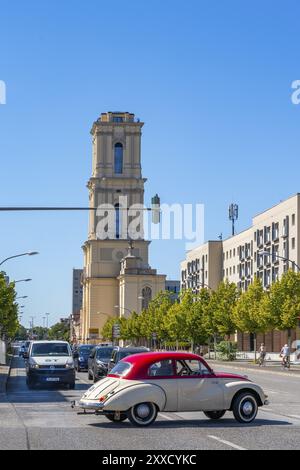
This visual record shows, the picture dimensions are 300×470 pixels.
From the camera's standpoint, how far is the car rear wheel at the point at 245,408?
1936cm

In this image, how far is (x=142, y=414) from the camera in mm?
18500

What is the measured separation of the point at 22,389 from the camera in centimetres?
3469

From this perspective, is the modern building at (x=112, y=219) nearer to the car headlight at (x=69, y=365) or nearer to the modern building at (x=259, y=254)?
the modern building at (x=259, y=254)

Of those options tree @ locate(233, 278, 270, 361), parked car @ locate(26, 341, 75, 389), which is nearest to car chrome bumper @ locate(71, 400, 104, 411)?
parked car @ locate(26, 341, 75, 389)

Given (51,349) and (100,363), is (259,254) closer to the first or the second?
(100,363)

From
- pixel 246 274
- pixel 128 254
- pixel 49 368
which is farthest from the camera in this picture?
pixel 128 254

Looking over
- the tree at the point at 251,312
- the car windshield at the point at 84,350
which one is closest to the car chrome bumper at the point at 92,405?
the car windshield at the point at 84,350

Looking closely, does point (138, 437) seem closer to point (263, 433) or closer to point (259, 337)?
point (263, 433)

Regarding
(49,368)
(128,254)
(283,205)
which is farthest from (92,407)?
(128,254)

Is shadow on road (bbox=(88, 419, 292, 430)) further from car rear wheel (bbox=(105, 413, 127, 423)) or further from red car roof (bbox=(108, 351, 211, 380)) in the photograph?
red car roof (bbox=(108, 351, 211, 380))

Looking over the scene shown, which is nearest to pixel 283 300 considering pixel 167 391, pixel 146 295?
pixel 167 391

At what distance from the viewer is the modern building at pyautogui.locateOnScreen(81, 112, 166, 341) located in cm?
17300

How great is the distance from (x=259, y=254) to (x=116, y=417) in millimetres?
81820
